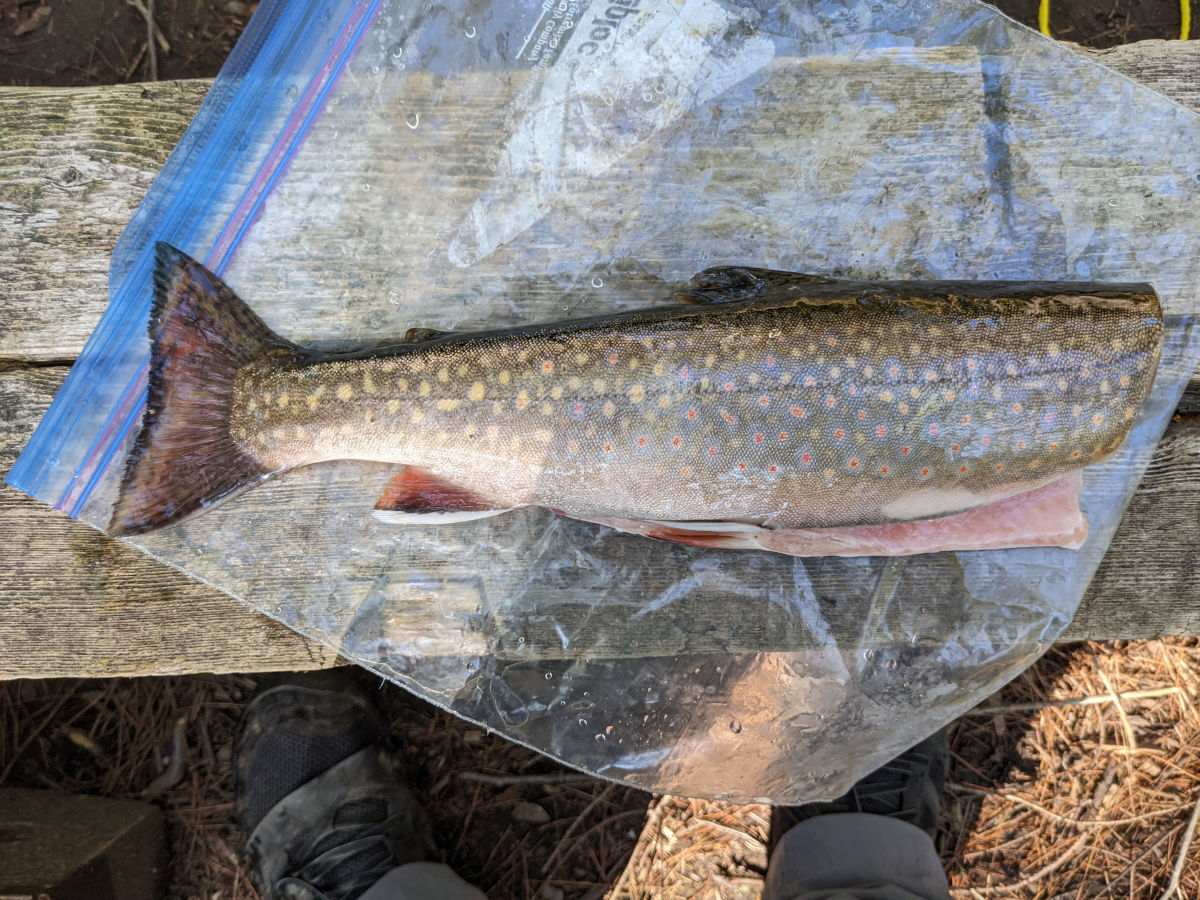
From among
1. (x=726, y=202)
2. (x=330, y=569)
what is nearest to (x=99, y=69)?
(x=330, y=569)

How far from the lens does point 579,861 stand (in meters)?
2.77

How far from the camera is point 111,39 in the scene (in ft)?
9.18

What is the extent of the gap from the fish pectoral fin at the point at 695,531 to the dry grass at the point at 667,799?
4.23ft

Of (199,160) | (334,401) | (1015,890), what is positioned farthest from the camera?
(1015,890)

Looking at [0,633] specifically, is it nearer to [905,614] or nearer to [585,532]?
[585,532]

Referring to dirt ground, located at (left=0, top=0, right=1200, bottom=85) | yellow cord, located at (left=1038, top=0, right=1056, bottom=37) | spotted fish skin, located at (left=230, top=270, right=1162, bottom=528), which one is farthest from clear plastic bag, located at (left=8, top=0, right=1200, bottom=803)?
dirt ground, located at (left=0, top=0, right=1200, bottom=85)

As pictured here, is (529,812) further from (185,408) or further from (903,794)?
(185,408)

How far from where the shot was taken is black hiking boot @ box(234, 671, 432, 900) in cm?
264

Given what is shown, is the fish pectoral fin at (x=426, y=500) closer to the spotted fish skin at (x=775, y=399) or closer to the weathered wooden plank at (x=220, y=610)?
the spotted fish skin at (x=775, y=399)

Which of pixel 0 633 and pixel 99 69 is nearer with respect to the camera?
pixel 0 633

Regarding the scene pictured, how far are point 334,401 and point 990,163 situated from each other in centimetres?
229

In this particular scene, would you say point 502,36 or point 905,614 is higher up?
point 502,36

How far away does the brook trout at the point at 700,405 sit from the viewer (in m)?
1.75

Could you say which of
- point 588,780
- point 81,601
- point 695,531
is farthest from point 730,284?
point 81,601
